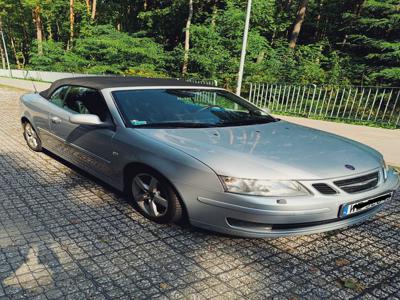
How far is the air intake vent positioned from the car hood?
64 millimetres

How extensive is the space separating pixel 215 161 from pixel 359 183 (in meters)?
1.23

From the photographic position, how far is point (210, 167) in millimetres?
2600

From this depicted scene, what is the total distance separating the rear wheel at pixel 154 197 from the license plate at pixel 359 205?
1377 mm

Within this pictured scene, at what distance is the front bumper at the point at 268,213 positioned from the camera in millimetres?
2469

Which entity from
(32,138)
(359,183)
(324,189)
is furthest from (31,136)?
(359,183)

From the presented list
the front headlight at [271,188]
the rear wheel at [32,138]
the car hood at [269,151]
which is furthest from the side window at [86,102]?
the front headlight at [271,188]

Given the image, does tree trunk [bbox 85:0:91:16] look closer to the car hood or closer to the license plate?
the car hood

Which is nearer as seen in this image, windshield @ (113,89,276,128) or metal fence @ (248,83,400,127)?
windshield @ (113,89,276,128)

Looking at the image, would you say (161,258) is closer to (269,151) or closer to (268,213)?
(268,213)

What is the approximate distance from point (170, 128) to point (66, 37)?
4571cm

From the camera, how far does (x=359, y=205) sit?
2713 millimetres

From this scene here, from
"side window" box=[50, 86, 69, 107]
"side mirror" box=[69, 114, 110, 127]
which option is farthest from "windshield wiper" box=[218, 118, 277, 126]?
"side window" box=[50, 86, 69, 107]

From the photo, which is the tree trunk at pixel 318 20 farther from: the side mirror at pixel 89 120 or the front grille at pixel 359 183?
the side mirror at pixel 89 120

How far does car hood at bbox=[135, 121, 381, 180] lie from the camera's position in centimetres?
257
